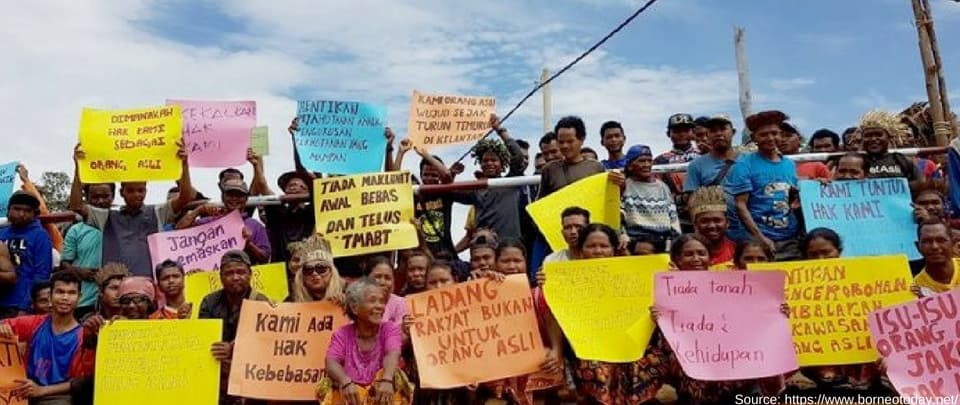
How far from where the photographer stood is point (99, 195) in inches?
309

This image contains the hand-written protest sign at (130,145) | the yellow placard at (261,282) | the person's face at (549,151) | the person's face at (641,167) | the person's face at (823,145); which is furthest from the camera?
the person's face at (549,151)

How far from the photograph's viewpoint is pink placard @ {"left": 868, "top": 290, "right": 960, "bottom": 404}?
509 cm

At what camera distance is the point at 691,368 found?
5.34 m

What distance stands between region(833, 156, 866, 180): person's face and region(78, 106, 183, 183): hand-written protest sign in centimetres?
545

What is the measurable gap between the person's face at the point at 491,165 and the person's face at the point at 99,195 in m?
3.31

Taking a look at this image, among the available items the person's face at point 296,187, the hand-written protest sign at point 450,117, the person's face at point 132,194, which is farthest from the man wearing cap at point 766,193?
the person's face at point 132,194

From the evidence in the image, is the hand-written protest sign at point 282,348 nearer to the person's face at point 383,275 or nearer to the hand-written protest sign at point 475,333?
the person's face at point 383,275

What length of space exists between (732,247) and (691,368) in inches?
55.8

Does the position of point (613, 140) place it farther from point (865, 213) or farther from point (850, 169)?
point (865, 213)

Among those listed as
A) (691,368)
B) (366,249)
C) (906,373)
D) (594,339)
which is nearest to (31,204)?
(366,249)

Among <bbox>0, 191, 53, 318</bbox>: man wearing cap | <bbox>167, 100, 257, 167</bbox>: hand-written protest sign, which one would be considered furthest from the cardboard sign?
<bbox>0, 191, 53, 318</bbox>: man wearing cap

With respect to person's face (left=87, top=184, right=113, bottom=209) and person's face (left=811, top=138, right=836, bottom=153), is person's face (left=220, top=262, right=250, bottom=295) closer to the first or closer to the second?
person's face (left=87, top=184, right=113, bottom=209)

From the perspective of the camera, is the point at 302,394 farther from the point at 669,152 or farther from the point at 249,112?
the point at 669,152

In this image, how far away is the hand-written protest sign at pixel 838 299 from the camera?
18.2 ft
